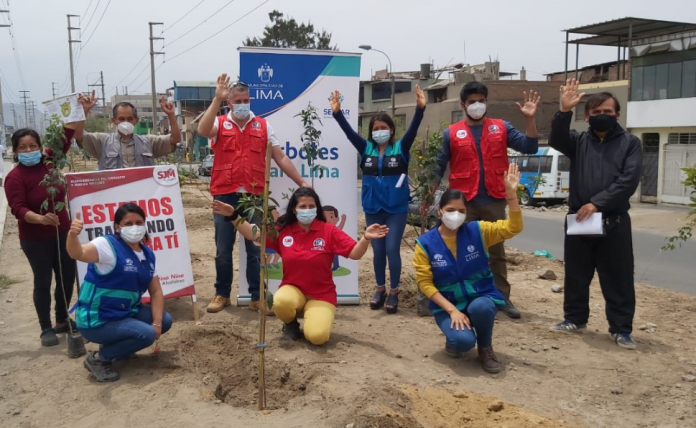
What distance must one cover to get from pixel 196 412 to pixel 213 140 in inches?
106

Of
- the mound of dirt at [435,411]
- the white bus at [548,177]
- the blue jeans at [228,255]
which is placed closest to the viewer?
the mound of dirt at [435,411]

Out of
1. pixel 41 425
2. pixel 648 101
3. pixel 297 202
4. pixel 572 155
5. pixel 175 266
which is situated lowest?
pixel 41 425

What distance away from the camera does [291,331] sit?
486cm

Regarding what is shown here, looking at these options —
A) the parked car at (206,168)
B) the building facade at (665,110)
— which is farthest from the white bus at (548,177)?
the parked car at (206,168)

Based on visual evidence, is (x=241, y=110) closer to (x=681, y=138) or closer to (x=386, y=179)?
(x=386, y=179)

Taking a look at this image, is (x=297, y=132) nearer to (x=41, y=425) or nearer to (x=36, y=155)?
(x=36, y=155)

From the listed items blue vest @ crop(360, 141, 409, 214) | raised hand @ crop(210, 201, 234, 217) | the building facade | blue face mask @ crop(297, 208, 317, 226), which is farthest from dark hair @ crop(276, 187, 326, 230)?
the building facade

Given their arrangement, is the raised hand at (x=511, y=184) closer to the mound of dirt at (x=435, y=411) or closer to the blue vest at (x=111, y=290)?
the mound of dirt at (x=435, y=411)

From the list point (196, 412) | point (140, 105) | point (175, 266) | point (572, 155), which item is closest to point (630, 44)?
point (572, 155)

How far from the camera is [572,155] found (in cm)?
511

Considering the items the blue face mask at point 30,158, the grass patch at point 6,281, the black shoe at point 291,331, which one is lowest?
the grass patch at point 6,281

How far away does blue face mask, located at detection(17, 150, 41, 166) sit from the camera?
16.0ft

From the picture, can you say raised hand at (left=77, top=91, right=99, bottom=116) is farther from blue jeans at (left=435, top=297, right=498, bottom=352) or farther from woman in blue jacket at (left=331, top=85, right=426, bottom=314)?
blue jeans at (left=435, top=297, right=498, bottom=352)

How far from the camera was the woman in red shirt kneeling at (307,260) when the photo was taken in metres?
4.73
